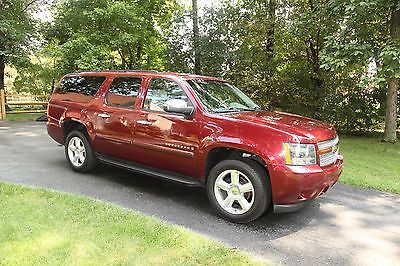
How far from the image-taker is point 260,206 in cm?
397

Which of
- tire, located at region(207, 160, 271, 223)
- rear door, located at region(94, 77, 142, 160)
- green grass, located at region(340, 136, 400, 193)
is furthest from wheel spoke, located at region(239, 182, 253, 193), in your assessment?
green grass, located at region(340, 136, 400, 193)

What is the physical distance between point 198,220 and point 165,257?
109 cm

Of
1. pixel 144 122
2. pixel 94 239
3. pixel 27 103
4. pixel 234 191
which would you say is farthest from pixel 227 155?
pixel 27 103

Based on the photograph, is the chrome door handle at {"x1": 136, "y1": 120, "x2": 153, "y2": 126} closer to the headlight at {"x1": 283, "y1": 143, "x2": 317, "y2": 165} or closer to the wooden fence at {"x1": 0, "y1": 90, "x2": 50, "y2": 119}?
the headlight at {"x1": 283, "y1": 143, "x2": 317, "y2": 165}

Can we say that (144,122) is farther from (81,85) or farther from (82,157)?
(81,85)

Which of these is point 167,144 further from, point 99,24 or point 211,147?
point 99,24

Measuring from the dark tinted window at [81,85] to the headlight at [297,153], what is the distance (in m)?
3.49

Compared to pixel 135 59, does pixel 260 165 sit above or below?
below

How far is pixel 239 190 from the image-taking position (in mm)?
4145

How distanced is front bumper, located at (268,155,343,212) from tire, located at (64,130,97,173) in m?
3.33

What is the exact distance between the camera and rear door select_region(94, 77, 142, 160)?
520 centimetres

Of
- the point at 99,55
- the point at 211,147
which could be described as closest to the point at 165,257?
the point at 211,147

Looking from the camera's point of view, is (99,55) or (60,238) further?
(99,55)

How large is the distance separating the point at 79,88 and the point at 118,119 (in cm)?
139
